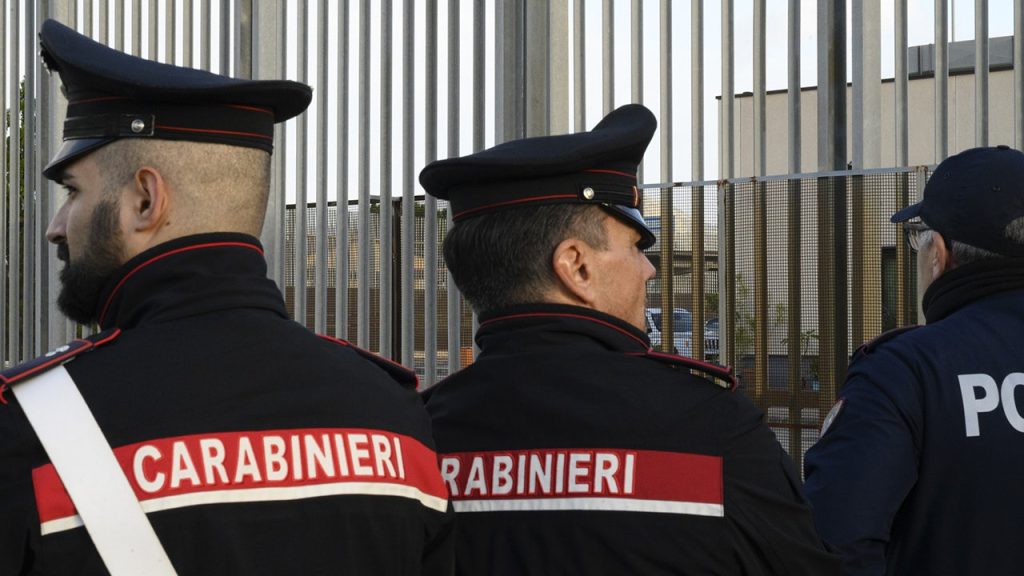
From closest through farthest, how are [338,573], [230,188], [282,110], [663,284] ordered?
[338,573]
[230,188]
[282,110]
[663,284]

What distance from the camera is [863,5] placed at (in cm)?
330

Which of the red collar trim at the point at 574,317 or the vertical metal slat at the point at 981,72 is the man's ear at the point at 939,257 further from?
the vertical metal slat at the point at 981,72

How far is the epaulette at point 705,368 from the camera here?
1720 millimetres

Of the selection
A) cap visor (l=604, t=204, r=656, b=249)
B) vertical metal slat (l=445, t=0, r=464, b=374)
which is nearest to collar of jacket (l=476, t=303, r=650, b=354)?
cap visor (l=604, t=204, r=656, b=249)

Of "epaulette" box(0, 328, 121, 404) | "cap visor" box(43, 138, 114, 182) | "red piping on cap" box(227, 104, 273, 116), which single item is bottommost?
"epaulette" box(0, 328, 121, 404)

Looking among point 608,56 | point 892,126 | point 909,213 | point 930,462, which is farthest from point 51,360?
point 892,126

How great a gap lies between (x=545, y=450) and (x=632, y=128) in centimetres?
62

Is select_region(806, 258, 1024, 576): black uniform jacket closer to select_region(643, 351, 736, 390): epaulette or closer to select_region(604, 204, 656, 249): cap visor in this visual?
select_region(643, 351, 736, 390): epaulette

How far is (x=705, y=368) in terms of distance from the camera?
5.62ft

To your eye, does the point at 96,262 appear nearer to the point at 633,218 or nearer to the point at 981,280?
the point at 633,218

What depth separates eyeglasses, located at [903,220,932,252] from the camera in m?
2.36

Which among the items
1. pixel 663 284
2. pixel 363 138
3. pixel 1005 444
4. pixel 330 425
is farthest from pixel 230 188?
pixel 363 138

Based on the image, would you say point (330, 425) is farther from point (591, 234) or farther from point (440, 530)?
point (591, 234)

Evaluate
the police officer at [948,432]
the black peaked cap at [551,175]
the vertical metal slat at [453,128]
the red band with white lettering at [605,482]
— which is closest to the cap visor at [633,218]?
the black peaked cap at [551,175]
